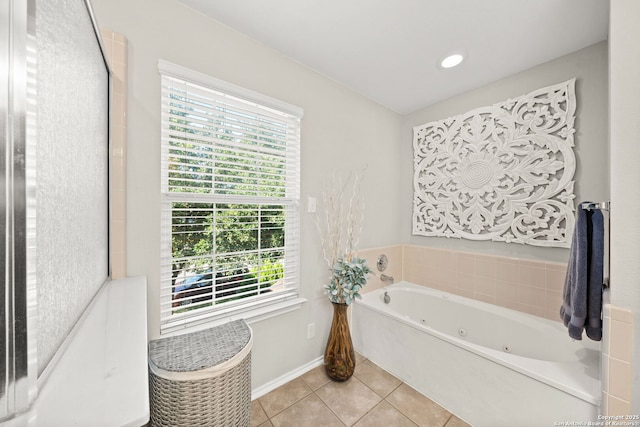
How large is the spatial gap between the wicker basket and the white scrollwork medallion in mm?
2087

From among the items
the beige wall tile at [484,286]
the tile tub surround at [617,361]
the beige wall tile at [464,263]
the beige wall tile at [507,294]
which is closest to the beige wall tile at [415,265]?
the beige wall tile at [464,263]

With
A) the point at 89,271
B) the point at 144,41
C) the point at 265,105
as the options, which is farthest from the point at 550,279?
the point at 144,41

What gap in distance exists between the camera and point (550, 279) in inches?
→ 69.9

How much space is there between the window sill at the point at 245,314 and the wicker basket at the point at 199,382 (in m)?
0.13

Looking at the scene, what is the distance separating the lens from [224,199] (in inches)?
59.0

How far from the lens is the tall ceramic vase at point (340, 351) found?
70.2 inches

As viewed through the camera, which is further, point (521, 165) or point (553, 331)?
point (521, 165)

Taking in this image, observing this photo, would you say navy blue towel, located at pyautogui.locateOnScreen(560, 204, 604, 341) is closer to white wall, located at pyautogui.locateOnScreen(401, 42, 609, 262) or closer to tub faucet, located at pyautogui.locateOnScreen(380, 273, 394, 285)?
white wall, located at pyautogui.locateOnScreen(401, 42, 609, 262)

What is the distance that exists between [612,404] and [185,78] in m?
2.53

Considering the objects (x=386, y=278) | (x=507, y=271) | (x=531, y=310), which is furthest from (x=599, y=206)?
(x=386, y=278)

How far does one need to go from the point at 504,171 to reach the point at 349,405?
6.95 feet

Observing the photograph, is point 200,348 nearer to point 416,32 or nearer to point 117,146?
point 117,146

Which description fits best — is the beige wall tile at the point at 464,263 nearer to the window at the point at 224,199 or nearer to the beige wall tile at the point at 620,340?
the beige wall tile at the point at 620,340

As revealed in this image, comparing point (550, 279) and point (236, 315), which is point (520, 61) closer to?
point (550, 279)
